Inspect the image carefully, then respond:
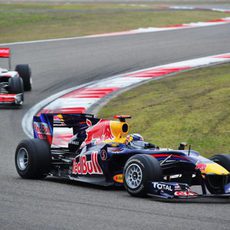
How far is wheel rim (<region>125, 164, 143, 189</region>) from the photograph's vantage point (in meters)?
9.52

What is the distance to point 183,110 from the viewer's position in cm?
1620

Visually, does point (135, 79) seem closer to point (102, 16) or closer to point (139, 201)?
point (139, 201)

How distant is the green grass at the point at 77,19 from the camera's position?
33906 mm

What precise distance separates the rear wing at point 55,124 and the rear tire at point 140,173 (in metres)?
2.12

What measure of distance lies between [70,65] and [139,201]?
1706 centimetres

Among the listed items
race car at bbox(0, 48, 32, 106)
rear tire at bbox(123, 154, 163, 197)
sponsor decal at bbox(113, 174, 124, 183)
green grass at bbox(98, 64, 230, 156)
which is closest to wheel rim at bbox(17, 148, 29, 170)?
sponsor decal at bbox(113, 174, 124, 183)

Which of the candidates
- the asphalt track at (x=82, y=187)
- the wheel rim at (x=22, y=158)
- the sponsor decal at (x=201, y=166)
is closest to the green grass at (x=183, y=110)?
the asphalt track at (x=82, y=187)

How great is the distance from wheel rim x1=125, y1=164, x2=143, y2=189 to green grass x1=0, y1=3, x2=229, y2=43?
2288 cm

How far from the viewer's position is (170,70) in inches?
929

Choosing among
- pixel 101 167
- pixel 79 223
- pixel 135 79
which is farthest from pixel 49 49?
pixel 79 223

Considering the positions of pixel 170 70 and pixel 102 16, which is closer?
pixel 170 70

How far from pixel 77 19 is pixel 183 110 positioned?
21.8 meters

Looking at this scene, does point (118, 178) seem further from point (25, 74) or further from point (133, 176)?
point (25, 74)

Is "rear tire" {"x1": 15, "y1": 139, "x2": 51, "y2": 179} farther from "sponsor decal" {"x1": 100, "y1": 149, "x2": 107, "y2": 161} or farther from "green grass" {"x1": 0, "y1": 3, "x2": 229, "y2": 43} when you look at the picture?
"green grass" {"x1": 0, "y1": 3, "x2": 229, "y2": 43}
